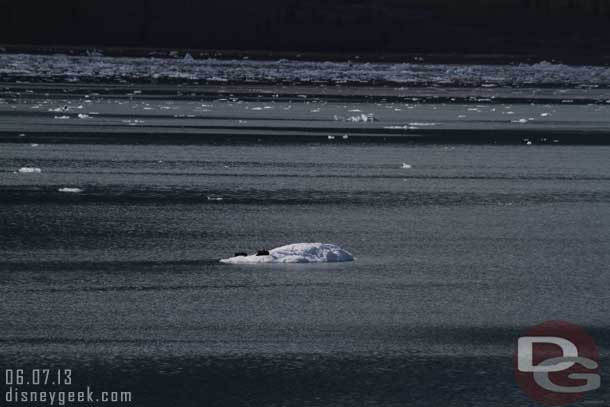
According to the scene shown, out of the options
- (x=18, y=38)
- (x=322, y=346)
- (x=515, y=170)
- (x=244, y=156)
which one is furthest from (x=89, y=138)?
(x=18, y=38)

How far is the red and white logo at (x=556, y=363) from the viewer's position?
29.7 ft

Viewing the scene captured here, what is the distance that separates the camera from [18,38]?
129 m

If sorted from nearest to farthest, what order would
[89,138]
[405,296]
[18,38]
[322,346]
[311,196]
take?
[322,346]
[405,296]
[311,196]
[89,138]
[18,38]

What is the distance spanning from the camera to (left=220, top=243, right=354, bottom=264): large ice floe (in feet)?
44.4

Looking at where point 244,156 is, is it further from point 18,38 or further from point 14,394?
point 18,38

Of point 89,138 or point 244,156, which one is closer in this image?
point 244,156

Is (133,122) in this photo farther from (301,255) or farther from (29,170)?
(301,255)

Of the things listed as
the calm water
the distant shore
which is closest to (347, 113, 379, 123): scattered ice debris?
the calm water

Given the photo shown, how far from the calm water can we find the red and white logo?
5.0 inches

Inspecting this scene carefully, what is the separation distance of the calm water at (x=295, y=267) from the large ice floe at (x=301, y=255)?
28 cm

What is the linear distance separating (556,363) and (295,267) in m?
4.06

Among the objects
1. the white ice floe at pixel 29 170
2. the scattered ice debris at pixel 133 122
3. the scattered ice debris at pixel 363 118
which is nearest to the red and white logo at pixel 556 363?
the white ice floe at pixel 29 170

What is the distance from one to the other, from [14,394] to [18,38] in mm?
123871

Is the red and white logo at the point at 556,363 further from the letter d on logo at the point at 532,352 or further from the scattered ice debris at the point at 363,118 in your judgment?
the scattered ice debris at the point at 363,118
